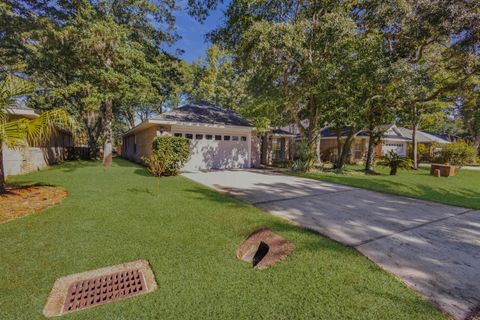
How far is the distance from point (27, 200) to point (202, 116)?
31.0ft

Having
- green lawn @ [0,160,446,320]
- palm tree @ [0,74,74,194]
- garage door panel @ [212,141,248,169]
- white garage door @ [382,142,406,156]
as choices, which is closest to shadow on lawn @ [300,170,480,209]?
green lawn @ [0,160,446,320]

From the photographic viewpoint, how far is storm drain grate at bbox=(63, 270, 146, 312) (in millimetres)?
2436

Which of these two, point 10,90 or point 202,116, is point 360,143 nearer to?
point 202,116

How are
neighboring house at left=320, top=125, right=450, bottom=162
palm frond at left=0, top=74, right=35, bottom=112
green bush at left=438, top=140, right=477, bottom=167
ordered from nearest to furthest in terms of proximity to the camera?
palm frond at left=0, top=74, right=35, bottom=112 → green bush at left=438, top=140, right=477, bottom=167 → neighboring house at left=320, top=125, right=450, bottom=162

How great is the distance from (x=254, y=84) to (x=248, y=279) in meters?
11.7

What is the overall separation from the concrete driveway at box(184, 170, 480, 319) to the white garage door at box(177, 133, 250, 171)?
574 cm

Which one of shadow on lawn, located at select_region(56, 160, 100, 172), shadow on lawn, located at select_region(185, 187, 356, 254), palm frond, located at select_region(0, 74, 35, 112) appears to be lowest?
shadow on lawn, located at select_region(185, 187, 356, 254)

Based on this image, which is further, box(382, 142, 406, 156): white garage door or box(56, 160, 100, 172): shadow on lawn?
box(382, 142, 406, 156): white garage door

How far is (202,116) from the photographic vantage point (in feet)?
46.0

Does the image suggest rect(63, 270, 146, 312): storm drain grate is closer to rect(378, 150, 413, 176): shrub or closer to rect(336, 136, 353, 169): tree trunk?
rect(378, 150, 413, 176): shrub

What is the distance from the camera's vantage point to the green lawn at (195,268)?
2283mm

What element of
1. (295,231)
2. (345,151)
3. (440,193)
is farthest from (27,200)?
(345,151)

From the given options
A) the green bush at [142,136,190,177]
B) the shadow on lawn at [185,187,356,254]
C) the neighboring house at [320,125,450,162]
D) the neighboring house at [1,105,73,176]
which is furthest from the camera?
the neighboring house at [320,125,450,162]

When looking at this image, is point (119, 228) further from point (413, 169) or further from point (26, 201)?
point (413, 169)
